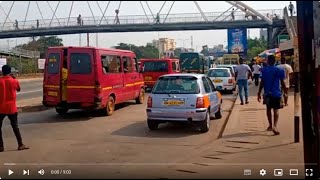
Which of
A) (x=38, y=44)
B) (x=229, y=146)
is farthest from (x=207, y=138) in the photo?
(x=38, y=44)

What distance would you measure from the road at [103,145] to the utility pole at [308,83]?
81.2 inches

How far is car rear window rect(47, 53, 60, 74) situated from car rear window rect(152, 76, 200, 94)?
4151 millimetres

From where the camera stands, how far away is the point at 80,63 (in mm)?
13031

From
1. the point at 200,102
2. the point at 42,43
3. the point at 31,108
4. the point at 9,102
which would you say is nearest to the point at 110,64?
the point at 31,108

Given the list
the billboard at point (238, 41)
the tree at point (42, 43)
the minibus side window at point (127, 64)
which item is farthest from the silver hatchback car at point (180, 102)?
the tree at point (42, 43)

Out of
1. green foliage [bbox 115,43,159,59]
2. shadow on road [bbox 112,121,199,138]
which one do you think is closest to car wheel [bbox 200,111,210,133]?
shadow on road [bbox 112,121,199,138]

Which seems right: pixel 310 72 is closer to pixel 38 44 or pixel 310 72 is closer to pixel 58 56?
pixel 58 56

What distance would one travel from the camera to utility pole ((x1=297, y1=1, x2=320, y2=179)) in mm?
4773

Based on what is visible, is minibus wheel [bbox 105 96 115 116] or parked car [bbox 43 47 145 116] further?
minibus wheel [bbox 105 96 115 116]

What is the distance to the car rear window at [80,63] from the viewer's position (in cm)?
1298

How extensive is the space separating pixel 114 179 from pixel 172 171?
0.94 metres

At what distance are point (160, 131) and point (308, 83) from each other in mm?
5786

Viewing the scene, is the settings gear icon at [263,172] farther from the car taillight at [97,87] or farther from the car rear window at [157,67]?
the car rear window at [157,67]

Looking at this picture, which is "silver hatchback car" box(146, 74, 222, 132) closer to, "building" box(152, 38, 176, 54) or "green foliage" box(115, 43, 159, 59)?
"green foliage" box(115, 43, 159, 59)
